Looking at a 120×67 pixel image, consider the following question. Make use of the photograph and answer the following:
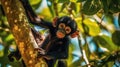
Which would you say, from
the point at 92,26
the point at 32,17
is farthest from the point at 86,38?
the point at 32,17

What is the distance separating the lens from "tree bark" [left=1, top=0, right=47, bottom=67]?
3016mm

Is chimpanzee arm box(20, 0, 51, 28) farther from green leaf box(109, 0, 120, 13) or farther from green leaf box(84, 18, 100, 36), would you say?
green leaf box(109, 0, 120, 13)

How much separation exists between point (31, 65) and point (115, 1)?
0.92 m

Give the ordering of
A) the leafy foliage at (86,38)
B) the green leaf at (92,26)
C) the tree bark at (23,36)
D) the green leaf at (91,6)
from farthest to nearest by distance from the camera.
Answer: the green leaf at (92,26) < the leafy foliage at (86,38) < the green leaf at (91,6) < the tree bark at (23,36)

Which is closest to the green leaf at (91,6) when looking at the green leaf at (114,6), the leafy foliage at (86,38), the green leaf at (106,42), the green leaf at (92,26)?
the green leaf at (114,6)

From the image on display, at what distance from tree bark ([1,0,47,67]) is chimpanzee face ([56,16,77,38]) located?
1.24 metres

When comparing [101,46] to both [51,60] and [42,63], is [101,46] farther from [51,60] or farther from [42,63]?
[42,63]

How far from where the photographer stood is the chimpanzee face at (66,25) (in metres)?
4.38

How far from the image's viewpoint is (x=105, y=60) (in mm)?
3654

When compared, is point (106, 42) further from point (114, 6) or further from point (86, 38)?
point (114, 6)

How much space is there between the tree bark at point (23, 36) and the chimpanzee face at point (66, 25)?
4.07 feet

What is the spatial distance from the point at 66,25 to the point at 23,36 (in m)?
1.50

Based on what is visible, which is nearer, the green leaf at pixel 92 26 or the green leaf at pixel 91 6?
the green leaf at pixel 91 6

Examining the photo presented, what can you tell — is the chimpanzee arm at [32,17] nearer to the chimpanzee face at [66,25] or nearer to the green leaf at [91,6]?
the chimpanzee face at [66,25]
